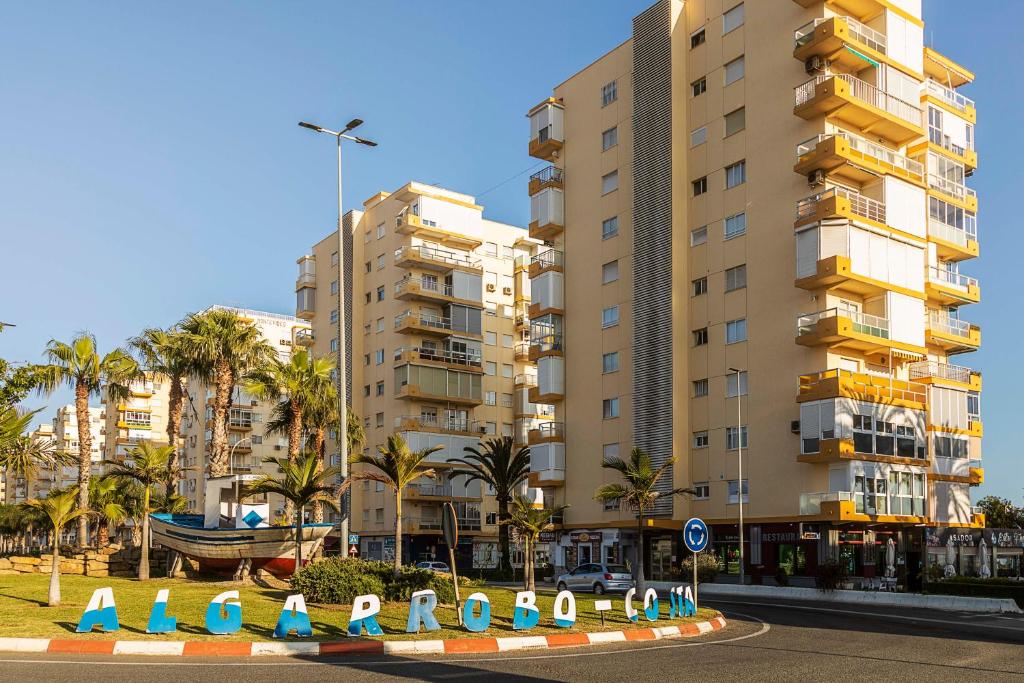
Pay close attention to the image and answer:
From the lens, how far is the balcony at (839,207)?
1930 inches

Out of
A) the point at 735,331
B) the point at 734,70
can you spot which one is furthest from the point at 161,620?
the point at 734,70

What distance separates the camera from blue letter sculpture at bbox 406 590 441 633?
20.0m

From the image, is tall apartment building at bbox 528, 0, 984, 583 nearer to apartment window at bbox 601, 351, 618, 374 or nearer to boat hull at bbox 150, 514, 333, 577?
apartment window at bbox 601, 351, 618, 374

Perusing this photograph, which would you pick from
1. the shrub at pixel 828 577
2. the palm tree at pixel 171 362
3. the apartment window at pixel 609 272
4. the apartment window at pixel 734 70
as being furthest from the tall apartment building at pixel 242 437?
the shrub at pixel 828 577

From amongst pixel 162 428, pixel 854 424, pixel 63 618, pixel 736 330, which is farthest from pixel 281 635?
pixel 162 428

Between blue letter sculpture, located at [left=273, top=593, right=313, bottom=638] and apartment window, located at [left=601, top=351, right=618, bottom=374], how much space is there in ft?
138

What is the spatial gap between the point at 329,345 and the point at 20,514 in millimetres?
37002

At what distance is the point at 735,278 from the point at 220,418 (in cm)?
2753

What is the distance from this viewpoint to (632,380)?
192 ft

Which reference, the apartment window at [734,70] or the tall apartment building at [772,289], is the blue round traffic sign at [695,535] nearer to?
the tall apartment building at [772,289]

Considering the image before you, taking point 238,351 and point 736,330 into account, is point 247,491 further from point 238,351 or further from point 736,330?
point 736,330

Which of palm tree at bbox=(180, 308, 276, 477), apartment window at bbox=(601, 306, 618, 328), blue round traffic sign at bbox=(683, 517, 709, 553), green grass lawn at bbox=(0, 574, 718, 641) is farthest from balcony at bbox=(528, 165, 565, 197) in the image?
blue round traffic sign at bbox=(683, 517, 709, 553)

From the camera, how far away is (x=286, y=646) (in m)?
17.9

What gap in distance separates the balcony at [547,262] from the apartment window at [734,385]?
1567cm
